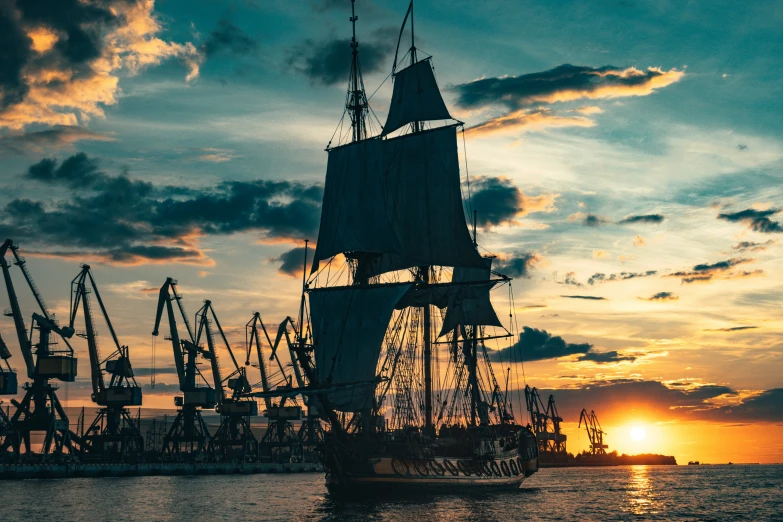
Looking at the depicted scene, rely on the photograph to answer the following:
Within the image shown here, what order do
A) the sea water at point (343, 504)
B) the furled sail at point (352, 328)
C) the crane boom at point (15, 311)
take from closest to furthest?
the sea water at point (343, 504) → the furled sail at point (352, 328) → the crane boom at point (15, 311)

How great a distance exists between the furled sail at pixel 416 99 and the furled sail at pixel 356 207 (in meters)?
5.84

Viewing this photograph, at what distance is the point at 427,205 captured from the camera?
11188cm

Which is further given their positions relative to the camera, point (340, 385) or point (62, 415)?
point (62, 415)

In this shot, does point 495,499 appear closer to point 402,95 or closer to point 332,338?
point 332,338

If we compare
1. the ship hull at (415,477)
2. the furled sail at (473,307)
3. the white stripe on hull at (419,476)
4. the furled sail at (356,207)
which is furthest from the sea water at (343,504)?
the furled sail at (356,207)

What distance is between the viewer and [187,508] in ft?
309

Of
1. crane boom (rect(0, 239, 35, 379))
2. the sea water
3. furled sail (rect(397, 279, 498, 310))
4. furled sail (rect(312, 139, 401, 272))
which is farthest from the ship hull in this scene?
crane boom (rect(0, 239, 35, 379))

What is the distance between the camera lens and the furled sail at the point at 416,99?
370 ft

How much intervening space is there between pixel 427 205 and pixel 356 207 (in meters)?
8.96

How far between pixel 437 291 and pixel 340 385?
24415 millimetres

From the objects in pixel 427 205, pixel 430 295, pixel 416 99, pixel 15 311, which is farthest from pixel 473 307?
pixel 15 311

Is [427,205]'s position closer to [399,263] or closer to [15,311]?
[399,263]

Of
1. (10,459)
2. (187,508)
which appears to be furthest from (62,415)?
(187,508)

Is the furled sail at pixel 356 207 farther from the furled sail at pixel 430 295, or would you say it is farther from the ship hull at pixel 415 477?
the ship hull at pixel 415 477
